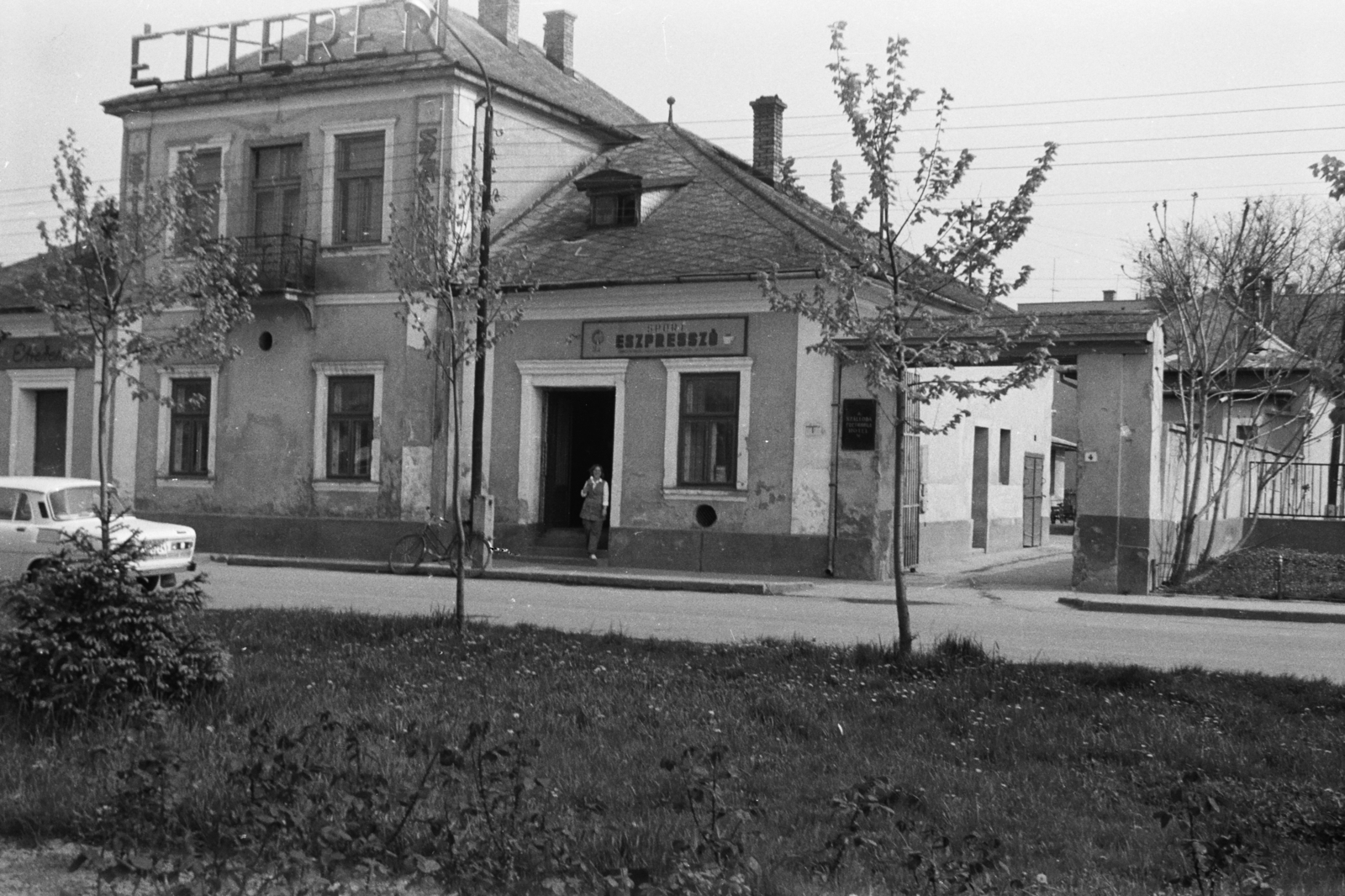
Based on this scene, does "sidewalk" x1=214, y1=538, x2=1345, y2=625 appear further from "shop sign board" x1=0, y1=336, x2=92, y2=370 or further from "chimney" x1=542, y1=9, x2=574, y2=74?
"chimney" x1=542, y1=9, x2=574, y2=74

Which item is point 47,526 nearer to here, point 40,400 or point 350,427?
point 350,427

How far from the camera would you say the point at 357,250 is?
88.4 ft

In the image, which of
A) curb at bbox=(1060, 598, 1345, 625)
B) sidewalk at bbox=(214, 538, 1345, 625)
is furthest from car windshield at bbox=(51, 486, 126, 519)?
curb at bbox=(1060, 598, 1345, 625)

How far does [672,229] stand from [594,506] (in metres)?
5.29

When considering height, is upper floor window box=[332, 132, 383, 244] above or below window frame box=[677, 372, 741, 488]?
above

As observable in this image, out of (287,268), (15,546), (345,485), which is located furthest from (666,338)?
(15,546)

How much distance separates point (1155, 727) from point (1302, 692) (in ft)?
6.38

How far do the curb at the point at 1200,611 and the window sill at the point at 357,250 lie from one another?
14043 millimetres

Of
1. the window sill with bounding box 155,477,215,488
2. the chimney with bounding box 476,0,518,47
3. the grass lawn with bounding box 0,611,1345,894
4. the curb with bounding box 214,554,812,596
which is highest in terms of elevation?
the chimney with bounding box 476,0,518,47

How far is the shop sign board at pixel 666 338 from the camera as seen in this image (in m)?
23.9

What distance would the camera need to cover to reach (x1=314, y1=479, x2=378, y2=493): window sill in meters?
26.7

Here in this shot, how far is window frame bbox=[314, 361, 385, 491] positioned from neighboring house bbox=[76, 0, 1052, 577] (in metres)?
0.05

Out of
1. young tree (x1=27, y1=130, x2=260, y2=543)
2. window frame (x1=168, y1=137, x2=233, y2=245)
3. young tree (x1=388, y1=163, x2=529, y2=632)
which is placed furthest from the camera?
window frame (x1=168, y1=137, x2=233, y2=245)

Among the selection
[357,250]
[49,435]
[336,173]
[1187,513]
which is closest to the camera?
[1187,513]
